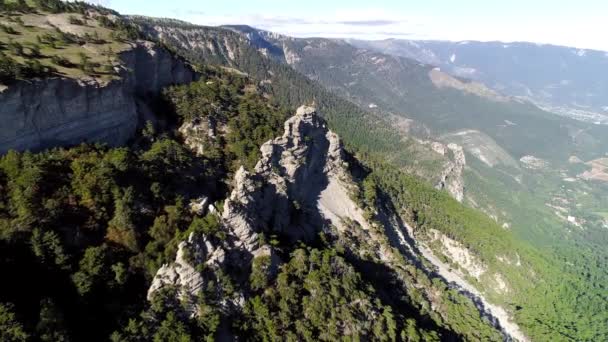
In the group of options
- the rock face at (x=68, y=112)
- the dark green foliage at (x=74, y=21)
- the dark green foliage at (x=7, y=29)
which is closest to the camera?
the rock face at (x=68, y=112)

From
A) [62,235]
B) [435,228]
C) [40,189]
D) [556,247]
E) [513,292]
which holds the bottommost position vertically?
[556,247]

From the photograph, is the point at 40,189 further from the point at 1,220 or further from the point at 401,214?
the point at 401,214

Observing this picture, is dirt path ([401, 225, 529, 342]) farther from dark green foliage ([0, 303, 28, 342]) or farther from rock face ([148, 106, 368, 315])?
dark green foliage ([0, 303, 28, 342])

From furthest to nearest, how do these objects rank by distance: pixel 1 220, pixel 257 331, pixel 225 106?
pixel 225 106, pixel 257 331, pixel 1 220

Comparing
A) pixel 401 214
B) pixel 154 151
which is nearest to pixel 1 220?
pixel 154 151

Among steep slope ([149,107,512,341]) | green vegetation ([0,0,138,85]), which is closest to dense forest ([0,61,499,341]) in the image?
steep slope ([149,107,512,341])

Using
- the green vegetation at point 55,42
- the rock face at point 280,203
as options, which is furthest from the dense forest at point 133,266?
the green vegetation at point 55,42

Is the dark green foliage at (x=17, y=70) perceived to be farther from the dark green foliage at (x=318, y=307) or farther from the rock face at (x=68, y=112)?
the dark green foliage at (x=318, y=307)

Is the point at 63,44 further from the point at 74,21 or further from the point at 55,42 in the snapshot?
the point at 74,21
